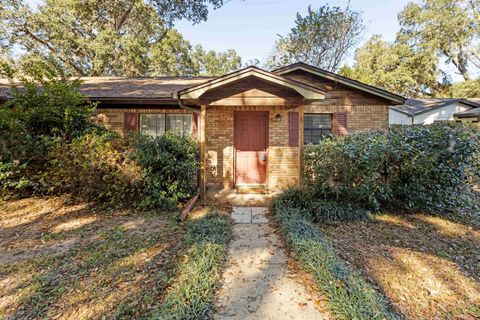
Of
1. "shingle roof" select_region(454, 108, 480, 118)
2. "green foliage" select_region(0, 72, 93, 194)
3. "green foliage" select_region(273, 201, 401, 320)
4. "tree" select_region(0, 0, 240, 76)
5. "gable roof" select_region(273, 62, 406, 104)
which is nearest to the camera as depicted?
"green foliage" select_region(273, 201, 401, 320)

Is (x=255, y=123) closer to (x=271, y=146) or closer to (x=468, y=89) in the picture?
(x=271, y=146)

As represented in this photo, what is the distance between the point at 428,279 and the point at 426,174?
260 centimetres

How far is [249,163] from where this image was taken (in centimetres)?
765

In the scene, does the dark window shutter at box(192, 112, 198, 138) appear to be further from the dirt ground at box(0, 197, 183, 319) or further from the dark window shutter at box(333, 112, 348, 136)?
the dark window shutter at box(333, 112, 348, 136)

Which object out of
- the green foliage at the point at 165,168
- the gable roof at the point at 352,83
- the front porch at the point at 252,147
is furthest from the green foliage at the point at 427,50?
the green foliage at the point at 165,168

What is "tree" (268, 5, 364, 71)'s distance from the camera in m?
20.7

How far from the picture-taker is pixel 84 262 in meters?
3.38

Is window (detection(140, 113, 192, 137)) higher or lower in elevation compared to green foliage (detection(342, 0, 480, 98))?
lower

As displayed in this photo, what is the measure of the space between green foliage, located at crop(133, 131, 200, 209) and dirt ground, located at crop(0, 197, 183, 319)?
0.46 meters

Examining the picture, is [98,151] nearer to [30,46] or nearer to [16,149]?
[16,149]

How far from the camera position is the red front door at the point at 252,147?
7602mm

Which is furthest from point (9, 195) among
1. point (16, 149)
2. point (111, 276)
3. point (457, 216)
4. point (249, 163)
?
point (457, 216)

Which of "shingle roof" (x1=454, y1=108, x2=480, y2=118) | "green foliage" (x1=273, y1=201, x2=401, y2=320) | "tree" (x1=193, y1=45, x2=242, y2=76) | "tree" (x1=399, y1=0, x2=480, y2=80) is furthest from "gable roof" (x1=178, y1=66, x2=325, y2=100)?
"tree" (x1=193, y1=45, x2=242, y2=76)

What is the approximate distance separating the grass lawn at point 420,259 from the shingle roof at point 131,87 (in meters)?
5.49
